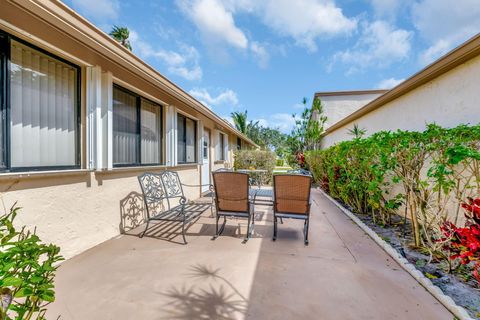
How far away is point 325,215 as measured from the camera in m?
5.56

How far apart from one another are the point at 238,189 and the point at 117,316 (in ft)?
7.50

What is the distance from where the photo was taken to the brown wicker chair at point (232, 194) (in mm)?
3795

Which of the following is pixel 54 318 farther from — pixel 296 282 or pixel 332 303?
pixel 332 303

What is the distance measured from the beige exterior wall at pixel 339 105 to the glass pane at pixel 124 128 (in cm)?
1518

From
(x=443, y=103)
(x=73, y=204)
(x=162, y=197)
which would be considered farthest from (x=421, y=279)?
(x=73, y=204)

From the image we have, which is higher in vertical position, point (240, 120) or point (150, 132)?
point (240, 120)

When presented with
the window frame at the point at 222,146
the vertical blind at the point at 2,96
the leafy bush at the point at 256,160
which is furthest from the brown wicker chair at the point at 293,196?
the window frame at the point at 222,146

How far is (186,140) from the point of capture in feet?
22.8

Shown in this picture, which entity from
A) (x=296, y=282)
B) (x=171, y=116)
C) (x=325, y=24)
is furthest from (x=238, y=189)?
(x=325, y=24)

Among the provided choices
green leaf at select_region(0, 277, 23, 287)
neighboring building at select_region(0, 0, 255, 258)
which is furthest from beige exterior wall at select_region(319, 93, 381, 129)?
green leaf at select_region(0, 277, 23, 287)

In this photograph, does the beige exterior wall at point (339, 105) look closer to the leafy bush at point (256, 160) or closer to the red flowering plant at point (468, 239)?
the leafy bush at point (256, 160)

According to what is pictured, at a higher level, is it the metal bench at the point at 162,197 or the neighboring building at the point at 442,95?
the neighboring building at the point at 442,95

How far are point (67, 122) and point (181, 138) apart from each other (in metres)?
3.55

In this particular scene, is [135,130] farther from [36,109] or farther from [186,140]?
[186,140]
